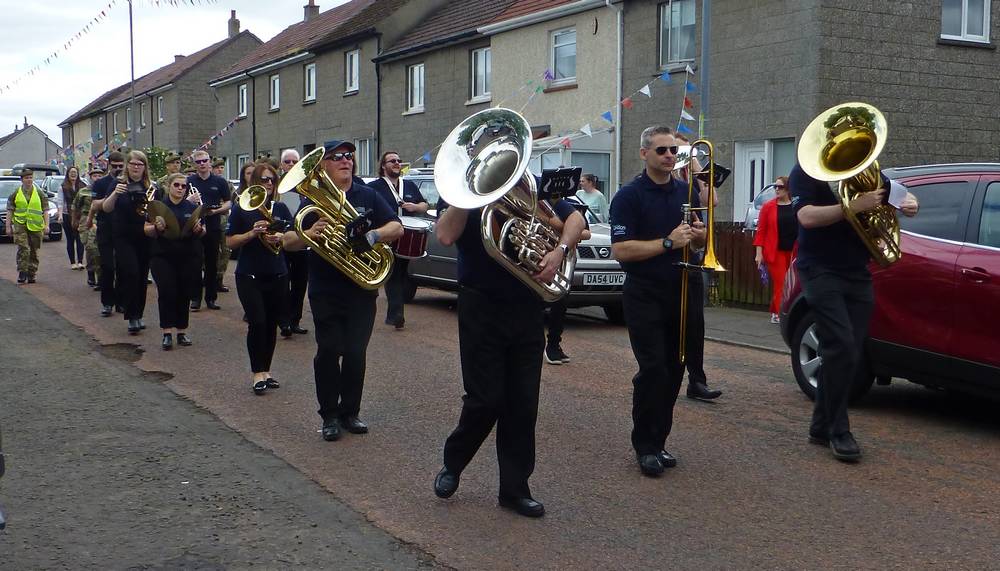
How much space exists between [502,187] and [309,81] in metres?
33.8

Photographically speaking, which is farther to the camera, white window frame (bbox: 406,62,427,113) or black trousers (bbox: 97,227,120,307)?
white window frame (bbox: 406,62,427,113)

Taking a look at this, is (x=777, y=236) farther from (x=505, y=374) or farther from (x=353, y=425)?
(x=505, y=374)

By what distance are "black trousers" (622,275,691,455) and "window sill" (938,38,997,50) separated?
15486 mm

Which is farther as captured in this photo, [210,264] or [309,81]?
[309,81]

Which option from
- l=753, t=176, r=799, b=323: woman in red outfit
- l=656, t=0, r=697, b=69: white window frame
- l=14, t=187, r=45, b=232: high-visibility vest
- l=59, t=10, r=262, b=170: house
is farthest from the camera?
l=59, t=10, r=262, b=170: house

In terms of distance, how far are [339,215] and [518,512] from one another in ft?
8.39

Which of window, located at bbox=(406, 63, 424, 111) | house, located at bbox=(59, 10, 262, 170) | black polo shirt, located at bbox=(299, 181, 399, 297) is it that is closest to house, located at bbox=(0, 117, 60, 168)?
house, located at bbox=(59, 10, 262, 170)

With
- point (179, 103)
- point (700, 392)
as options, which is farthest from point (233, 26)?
point (700, 392)

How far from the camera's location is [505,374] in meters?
5.38

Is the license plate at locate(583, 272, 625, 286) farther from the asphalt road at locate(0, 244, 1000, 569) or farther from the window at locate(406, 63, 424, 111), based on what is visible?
the window at locate(406, 63, 424, 111)

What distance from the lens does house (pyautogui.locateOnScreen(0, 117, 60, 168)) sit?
90938mm

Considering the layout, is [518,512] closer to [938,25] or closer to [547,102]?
[938,25]

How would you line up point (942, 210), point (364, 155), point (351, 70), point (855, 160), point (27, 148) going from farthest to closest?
1. point (27, 148)
2. point (351, 70)
3. point (364, 155)
4. point (942, 210)
5. point (855, 160)

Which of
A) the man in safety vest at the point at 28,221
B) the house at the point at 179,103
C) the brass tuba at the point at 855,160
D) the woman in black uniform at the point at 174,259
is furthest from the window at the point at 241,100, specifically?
the brass tuba at the point at 855,160
